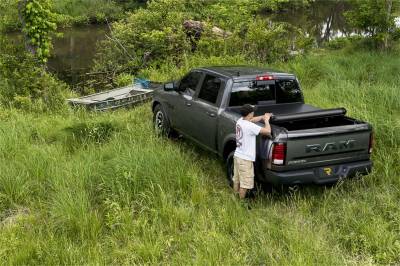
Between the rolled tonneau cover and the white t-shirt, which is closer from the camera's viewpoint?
the white t-shirt

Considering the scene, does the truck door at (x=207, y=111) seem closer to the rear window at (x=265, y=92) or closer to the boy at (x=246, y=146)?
the rear window at (x=265, y=92)

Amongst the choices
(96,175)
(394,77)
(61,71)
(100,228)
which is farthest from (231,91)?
(61,71)

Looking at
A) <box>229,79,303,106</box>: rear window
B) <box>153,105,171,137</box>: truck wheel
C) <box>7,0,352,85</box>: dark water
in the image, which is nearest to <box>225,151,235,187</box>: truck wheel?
<box>229,79,303,106</box>: rear window

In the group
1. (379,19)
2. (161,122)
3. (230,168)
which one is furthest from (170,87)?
(379,19)

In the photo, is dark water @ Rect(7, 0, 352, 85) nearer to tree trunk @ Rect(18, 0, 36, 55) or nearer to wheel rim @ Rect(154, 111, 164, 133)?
tree trunk @ Rect(18, 0, 36, 55)

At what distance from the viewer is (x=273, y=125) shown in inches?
237

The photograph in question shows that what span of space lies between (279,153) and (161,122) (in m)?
4.05

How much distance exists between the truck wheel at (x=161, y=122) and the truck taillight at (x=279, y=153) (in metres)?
3.35

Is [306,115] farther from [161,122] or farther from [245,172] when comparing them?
[161,122]

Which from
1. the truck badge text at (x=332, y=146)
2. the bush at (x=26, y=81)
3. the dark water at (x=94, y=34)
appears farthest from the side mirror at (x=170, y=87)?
the dark water at (x=94, y=34)

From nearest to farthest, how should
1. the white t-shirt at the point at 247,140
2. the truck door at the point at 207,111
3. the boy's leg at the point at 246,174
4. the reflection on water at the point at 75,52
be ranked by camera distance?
the white t-shirt at the point at 247,140
the boy's leg at the point at 246,174
the truck door at the point at 207,111
the reflection on water at the point at 75,52

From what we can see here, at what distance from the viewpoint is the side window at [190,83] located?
26.2 feet

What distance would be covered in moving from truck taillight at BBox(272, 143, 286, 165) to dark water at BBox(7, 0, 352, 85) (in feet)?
49.9

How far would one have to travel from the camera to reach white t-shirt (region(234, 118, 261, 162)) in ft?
19.2
